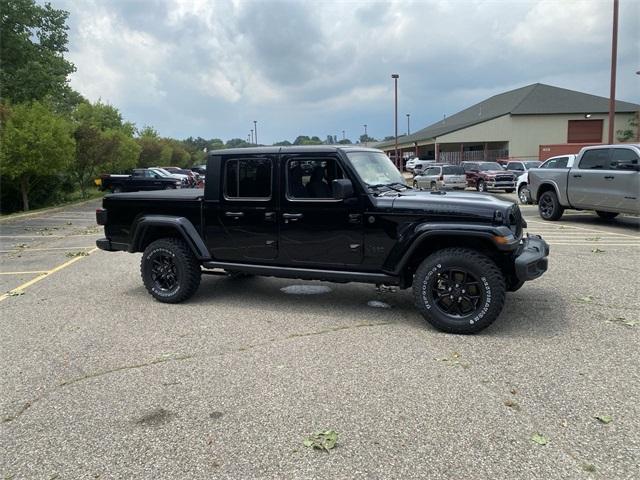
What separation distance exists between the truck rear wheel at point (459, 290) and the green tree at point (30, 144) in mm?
18919

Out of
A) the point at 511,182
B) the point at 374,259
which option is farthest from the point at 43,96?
the point at 374,259

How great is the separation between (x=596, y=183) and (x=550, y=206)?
76.8 inches

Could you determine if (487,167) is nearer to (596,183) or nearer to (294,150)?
(596,183)

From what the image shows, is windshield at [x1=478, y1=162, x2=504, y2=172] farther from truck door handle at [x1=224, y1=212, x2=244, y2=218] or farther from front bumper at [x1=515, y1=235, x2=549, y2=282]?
truck door handle at [x1=224, y1=212, x2=244, y2=218]

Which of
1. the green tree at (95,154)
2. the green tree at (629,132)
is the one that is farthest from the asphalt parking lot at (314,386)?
the green tree at (629,132)

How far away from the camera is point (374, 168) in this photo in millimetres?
5793

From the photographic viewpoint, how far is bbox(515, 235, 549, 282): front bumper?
4.77m

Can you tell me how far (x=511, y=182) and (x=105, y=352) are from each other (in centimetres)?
2339

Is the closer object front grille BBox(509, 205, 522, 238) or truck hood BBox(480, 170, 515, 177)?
front grille BBox(509, 205, 522, 238)

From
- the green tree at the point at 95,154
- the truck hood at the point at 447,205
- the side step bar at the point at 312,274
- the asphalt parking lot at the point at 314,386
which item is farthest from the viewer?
the green tree at the point at 95,154

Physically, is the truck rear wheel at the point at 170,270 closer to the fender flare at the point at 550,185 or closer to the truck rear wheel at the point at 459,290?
the truck rear wheel at the point at 459,290

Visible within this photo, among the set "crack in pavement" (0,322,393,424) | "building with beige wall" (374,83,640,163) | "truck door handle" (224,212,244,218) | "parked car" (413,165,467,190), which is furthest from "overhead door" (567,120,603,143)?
"crack in pavement" (0,322,393,424)

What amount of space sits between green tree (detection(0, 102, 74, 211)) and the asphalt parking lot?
51.2 ft

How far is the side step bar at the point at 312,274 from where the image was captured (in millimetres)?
5324
